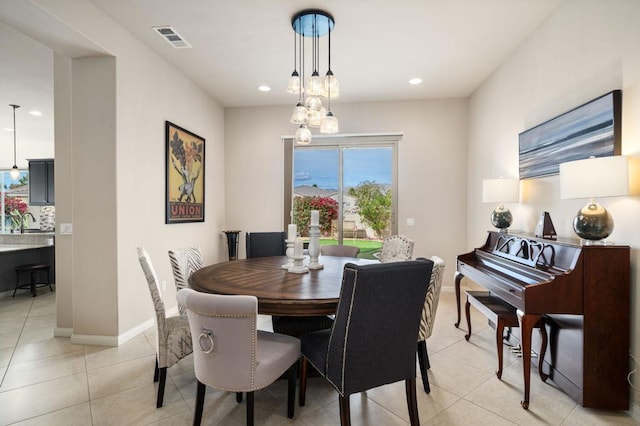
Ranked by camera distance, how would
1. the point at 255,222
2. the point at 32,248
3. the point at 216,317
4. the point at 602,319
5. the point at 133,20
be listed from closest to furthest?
the point at 216,317, the point at 602,319, the point at 133,20, the point at 32,248, the point at 255,222

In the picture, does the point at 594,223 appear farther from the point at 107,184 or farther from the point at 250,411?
the point at 107,184

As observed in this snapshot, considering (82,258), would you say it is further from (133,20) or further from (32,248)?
(32,248)

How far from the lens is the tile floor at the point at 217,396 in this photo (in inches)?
72.0

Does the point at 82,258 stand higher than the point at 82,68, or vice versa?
the point at 82,68

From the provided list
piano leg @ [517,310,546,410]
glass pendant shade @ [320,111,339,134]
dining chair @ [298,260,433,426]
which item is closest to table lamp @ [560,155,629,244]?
piano leg @ [517,310,546,410]

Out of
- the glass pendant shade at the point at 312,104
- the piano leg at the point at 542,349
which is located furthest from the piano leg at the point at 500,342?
the glass pendant shade at the point at 312,104

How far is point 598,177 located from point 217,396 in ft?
8.76

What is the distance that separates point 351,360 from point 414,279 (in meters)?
0.48

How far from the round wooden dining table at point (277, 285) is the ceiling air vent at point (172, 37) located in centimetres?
221

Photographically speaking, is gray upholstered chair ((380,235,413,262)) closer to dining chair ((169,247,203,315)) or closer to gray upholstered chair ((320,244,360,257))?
gray upholstered chair ((320,244,360,257))

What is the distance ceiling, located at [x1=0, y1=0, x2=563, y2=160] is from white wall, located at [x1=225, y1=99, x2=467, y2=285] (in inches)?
17.8

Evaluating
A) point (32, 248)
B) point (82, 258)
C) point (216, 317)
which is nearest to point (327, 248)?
point (216, 317)

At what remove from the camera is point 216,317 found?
1.43 m

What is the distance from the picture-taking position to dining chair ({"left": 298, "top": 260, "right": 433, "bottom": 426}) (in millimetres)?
1377
